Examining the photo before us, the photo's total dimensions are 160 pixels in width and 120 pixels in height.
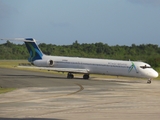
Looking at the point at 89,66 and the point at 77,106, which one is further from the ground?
the point at 89,66

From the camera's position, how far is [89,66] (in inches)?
2013

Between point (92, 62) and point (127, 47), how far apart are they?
83438mm

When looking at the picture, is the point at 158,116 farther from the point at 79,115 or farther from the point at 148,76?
the point at 148,76

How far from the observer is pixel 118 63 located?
159 ft

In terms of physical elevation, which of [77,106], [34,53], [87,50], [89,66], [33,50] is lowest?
[77,106]

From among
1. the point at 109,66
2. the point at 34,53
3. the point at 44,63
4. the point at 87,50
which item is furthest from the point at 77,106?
the point at 87,50

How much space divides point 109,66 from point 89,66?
116 inches

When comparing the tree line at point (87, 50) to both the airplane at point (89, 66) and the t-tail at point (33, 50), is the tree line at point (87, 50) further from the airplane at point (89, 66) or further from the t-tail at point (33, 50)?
the airplane at point (89, 66)

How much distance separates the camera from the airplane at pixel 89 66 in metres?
46.8

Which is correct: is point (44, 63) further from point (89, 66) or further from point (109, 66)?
point (109, 66)

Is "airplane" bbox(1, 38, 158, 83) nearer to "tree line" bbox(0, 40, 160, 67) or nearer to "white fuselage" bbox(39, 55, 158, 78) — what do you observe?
"white fuselage" bbox(39, 55, 158, 78)

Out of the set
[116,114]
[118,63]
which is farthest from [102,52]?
[116,114]

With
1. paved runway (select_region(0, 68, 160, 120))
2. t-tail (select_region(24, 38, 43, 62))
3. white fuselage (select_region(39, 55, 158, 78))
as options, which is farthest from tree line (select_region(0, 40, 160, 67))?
paved runway (select_region(0, 68, 160, 120))

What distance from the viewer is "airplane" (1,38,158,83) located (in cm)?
4675
